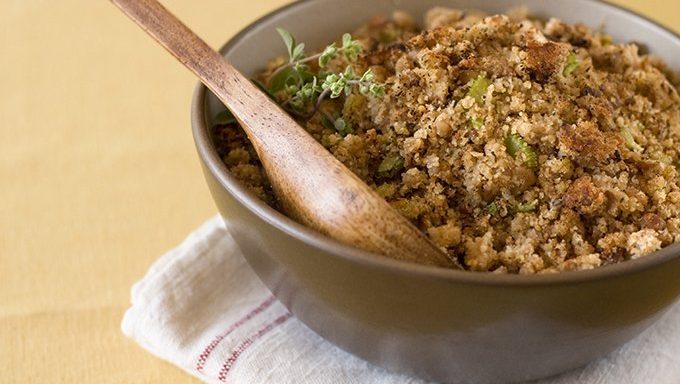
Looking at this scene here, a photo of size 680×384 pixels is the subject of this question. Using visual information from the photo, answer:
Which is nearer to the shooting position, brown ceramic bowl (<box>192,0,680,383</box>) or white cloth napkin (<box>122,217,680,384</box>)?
brown ceramic bowl (<box>192,0,680,383</box>)

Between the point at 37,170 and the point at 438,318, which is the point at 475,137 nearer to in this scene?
the point at 438,318

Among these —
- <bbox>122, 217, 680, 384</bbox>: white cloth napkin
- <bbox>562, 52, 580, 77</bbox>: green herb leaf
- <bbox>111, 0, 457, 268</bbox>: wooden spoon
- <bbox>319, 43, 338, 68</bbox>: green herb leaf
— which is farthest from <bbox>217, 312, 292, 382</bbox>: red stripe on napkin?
<bbox>562, 52, 580, 77</bbox>: green herb leaf

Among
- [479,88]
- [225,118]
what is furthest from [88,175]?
[479,88]

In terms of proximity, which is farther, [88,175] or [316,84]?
[88,175]

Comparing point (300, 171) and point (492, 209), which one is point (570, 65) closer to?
point (492, 209)

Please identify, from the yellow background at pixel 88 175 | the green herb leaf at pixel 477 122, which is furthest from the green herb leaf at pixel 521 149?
the yellow background at pixel 88 175

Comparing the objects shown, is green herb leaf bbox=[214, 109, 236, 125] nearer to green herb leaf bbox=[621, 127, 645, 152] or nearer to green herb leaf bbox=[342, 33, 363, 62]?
green herb leaf bbox=[342, 33, 363, 62]
